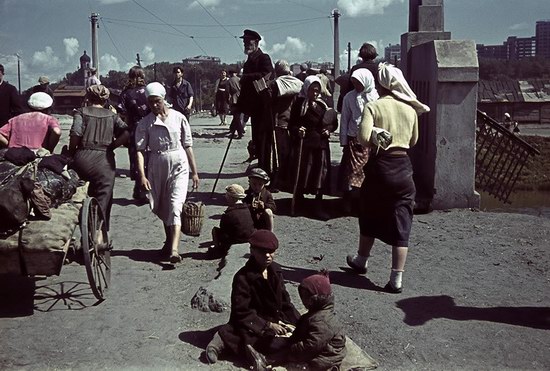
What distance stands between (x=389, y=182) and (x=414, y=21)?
566 centimetres

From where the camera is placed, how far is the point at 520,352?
5641mm

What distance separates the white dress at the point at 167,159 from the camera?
8.22 m

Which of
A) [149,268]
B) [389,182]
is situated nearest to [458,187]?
[389,182]

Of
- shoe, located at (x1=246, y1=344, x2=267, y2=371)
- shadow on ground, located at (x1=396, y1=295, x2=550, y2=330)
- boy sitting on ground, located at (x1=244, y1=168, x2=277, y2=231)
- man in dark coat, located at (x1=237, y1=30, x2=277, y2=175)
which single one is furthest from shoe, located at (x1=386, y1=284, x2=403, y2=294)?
man in dark coat, located at (x1=237, y1=30, x2=277, y2=175)

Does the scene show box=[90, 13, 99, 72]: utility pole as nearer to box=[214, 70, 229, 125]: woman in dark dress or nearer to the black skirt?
box=[214, 70, 229, 125]: woman in dark dress

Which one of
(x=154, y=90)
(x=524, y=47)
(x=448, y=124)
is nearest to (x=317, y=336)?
(x=154, y=90)

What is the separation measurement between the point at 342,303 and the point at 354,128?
3.85 meters

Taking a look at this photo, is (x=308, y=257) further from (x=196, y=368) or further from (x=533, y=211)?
(x=533, y=211)

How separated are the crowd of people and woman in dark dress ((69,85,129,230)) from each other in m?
0.01

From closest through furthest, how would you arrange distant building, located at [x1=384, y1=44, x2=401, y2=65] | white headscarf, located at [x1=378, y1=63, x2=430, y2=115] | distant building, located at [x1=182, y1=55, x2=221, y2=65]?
white headscarf, located at [x1=378, y1=63, x2=430, y2=115] → distant building, located at [x1=384, y1=44, x2=401, y2=65] → distant building, located at [x1=182, y1=55, x2=221, y2=65]

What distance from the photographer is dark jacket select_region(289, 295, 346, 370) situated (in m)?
5.06

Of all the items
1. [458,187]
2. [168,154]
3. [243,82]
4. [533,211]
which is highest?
[243,82]

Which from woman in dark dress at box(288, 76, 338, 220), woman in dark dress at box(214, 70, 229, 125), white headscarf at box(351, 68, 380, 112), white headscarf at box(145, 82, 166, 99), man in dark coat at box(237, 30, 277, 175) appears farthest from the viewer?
woman in dark dress at box(214, 70, 229, 125)

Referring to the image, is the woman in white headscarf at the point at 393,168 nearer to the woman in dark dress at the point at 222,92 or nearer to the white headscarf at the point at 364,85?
the white headscarf at the point at 364,85
